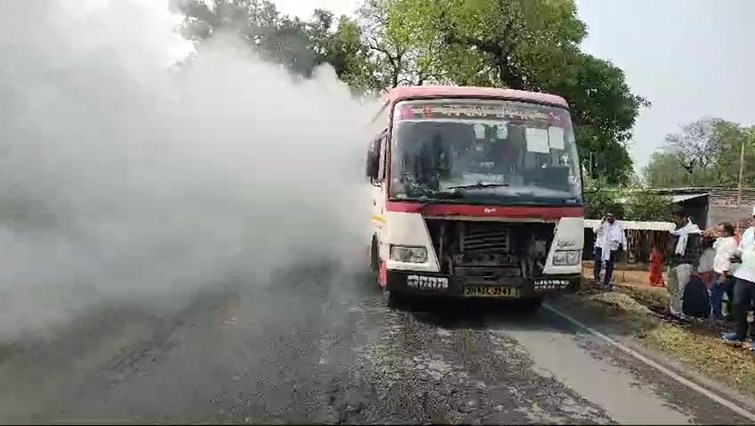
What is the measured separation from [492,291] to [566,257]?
1013 mm

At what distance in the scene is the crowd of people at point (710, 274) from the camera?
8781 mm

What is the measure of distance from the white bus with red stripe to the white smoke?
126 inches

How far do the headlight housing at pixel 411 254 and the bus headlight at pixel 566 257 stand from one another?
1.58 metres

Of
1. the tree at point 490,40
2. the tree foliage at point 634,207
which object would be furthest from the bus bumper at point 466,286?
the tree at point 490,40

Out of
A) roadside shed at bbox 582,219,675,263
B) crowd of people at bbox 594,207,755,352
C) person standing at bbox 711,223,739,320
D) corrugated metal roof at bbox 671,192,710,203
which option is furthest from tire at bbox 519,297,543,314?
corrugated metal roof at bbox 671,192,710,203

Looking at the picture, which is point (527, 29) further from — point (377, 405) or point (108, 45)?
point (377, 405)

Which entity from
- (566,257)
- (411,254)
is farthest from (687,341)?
(411,254)

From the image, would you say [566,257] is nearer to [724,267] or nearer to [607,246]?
[724,267]

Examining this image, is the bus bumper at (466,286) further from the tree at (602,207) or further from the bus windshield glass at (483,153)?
the tree at (602,207)

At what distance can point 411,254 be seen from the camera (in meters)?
8.70

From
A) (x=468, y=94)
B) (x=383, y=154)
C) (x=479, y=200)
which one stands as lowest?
(x=479, y=200)

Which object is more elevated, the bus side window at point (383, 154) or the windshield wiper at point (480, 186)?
the bus side window at point (383, 154)

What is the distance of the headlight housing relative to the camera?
28.5 ft

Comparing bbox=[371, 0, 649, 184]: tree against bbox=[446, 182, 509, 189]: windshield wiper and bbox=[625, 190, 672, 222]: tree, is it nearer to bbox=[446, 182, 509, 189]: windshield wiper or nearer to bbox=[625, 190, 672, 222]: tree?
bbox=[625, 190, 672, 222]: tree
